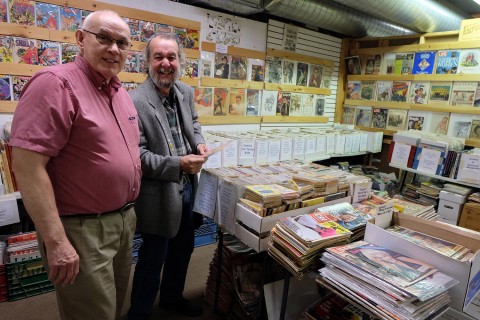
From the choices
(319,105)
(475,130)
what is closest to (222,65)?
(319,105)

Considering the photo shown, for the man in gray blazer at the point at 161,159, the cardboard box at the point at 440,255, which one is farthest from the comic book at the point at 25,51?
the cardboard box at the point at 440,255

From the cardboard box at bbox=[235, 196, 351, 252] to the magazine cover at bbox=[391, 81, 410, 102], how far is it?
146 inches

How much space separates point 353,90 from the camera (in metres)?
5.41

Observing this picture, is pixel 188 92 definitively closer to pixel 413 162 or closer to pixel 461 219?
pixel 413 162

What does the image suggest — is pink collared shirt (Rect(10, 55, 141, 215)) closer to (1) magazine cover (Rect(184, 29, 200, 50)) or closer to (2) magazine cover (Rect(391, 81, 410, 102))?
(1) magazine cover (Rect(184, 29, 200, 50))

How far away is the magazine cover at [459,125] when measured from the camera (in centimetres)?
413

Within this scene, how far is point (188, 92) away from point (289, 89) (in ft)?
8.65

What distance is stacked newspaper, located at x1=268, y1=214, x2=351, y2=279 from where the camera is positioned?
160 cm

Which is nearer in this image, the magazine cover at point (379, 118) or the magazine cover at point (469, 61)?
the magazine cover at point (469, 61)

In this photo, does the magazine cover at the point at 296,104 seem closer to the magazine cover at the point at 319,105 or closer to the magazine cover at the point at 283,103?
the magazine cover at the point at 283,103

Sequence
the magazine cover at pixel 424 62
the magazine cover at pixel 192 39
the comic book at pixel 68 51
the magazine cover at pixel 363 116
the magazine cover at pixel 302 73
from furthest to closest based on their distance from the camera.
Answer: the magazine cover at pixel 363 116 → the magazine cover at pixel 302 73 → the magazine cover at pixel 424 62 → the magazine cover at pixel 192 39 → the comic book at pixel 68 51

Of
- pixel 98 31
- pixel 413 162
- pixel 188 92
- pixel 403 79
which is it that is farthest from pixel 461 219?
pixel 98 31

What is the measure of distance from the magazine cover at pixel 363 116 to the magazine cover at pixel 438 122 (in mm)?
920

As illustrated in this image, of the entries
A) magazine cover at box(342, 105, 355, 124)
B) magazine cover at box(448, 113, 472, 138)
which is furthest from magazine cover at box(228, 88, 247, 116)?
magazine cover at box(448, 113, 472, 138)
